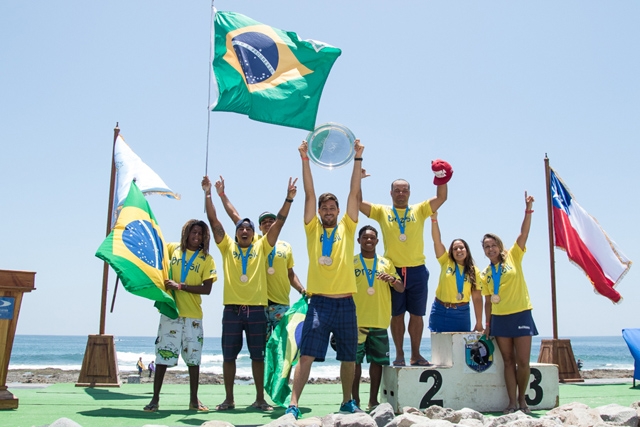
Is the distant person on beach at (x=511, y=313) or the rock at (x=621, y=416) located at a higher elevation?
the distant person on beach at (x=511, y=313)

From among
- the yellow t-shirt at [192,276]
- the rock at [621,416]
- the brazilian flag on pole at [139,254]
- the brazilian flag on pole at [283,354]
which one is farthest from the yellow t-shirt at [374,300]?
the rock at [621,416]

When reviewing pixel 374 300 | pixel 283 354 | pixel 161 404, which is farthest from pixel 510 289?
pixel 161 404

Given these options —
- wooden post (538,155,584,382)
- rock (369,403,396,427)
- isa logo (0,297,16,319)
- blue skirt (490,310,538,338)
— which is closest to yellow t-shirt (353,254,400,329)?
blue skirt (490,310,538,338)

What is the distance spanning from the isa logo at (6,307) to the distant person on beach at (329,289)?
2864mm

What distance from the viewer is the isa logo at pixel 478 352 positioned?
6.34 m

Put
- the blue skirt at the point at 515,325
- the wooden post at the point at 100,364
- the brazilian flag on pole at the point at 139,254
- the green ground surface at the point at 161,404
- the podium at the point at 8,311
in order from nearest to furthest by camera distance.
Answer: the green ground surface at the point at 161,404
the podium at the point at 8,311
the brazilian flag on pole at the point at 139,254
the blue skirt at the point at 515,325
the wooden post at the point at 100,364

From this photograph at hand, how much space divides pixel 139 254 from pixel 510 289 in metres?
3.83

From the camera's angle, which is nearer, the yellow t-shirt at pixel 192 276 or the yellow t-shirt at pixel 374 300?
the yellow t-shirt at pixel 374 300

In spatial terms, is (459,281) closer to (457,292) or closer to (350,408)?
(457,292)

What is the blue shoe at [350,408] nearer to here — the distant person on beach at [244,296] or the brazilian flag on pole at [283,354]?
the brazilian flag on pole at [283,354]

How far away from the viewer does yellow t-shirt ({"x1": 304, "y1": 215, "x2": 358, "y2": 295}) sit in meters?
5.34

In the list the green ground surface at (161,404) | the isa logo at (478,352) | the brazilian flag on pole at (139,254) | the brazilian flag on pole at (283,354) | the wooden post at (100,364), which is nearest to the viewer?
the green ground surface at (161,404)

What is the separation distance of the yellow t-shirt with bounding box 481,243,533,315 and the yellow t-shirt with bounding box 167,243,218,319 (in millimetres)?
2852

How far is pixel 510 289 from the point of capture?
6.32 metres
